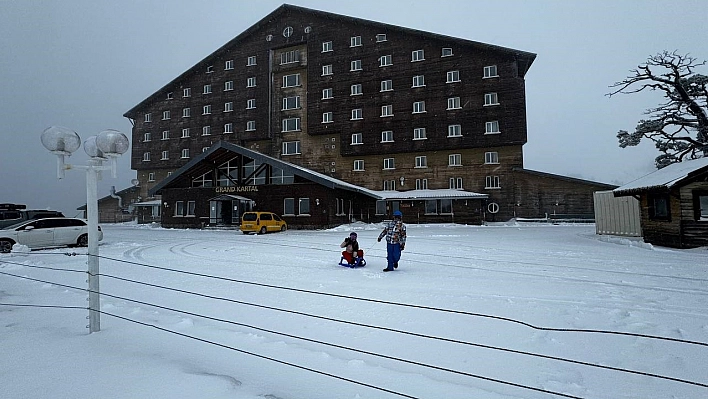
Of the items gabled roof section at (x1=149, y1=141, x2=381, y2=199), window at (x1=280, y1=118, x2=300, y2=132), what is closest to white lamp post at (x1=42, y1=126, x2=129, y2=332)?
gabled roof section at (x1=149, y1=141, x2=381, y2=199)

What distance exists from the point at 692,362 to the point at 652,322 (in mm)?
1498

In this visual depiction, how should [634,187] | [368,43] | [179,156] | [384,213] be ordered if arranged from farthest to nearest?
1. [179,156]
2. [368,43]
3. [384,213]
4. [634,187]

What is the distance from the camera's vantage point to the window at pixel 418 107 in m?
37.4

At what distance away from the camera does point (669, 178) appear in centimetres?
1473

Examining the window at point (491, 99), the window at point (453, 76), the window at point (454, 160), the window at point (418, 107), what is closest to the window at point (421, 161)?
the window at point (454, 160)

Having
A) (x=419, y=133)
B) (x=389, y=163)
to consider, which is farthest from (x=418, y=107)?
(x=389, y=163)

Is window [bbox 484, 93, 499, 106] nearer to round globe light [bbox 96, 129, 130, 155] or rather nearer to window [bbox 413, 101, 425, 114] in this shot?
window [bbox 413, 101, 425, 114]

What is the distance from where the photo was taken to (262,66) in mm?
43719

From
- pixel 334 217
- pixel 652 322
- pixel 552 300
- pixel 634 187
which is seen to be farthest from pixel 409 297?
pixel 334 217

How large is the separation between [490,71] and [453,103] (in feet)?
14.6

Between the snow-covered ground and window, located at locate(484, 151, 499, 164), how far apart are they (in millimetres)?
26051

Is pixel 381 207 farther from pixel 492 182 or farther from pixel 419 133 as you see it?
pixel 492 182

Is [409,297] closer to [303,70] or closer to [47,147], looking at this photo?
[47,147]

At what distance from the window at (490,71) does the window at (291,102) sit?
20.4 meters
